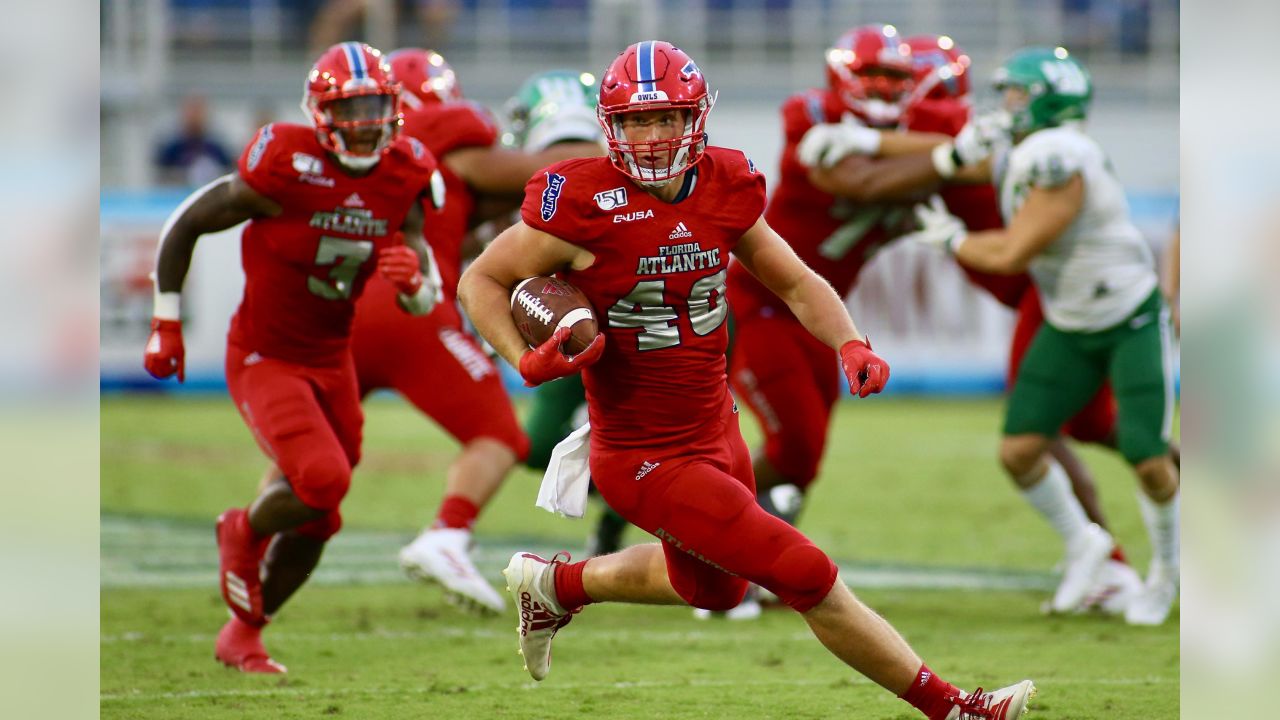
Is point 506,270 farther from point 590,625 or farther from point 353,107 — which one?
point 590,625

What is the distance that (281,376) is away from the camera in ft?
17.1

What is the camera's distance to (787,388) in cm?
635

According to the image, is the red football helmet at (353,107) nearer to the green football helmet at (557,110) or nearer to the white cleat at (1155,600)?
the green football helmet at (557,110)

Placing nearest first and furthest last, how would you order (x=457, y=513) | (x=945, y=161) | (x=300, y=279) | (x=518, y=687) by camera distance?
(x=518, y=687), (x=300, y=279), (x=457, y=513), (x=945, y=161)

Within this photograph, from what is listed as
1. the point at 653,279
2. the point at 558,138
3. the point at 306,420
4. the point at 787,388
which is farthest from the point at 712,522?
the point at 558,138

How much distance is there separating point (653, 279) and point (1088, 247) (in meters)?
2.72

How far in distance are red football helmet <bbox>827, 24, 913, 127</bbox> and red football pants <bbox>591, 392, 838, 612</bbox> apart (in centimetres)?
272

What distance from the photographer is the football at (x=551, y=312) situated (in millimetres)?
3715

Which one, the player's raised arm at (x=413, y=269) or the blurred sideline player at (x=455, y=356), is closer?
the player's raised arm at (x=413, y=269)

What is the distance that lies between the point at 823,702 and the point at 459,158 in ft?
8.94

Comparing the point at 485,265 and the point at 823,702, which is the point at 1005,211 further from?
the point at 485,265

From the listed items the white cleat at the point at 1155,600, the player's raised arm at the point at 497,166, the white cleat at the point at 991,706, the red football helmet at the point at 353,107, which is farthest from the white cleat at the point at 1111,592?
the red football helmet at the point at 353,107

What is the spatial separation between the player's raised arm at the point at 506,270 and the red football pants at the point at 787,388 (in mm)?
2501

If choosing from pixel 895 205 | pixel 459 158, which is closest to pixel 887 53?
pixel 895 205
